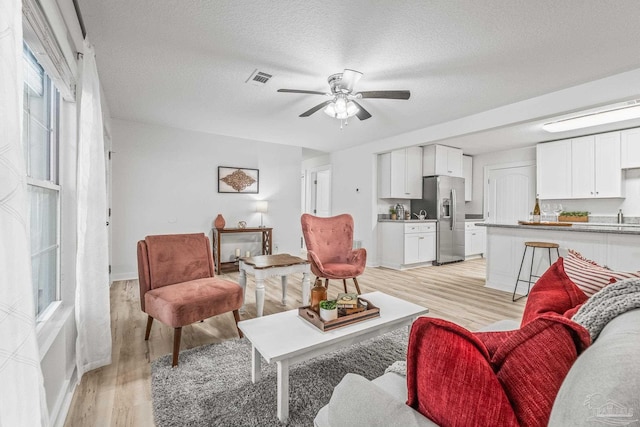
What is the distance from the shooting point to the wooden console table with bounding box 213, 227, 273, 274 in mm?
4750

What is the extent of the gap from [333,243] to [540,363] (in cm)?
320

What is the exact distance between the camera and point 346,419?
2.64ft

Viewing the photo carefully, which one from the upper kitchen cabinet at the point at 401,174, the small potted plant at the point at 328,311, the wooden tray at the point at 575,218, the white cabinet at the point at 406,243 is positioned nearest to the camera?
the small potted plant at the point at 328,311

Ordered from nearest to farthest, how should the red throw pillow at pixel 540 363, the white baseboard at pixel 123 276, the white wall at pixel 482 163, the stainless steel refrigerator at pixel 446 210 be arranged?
the red throw pillow at pixel 540 363 < the white baseboard at pixel 123 276 < the stainless steel refrigerator at pixel 446 210 < the white wall at pixel 482 163

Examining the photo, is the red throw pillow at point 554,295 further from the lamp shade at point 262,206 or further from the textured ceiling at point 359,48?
the lamp shade at point 262,206

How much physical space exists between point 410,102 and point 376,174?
2.27 metres

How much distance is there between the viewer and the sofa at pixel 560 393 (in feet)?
1.28

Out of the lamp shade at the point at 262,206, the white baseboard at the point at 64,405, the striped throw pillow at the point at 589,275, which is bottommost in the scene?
the white baseboard at the point at 64,405

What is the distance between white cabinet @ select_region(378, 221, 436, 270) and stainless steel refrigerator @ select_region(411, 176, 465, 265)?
158 mm

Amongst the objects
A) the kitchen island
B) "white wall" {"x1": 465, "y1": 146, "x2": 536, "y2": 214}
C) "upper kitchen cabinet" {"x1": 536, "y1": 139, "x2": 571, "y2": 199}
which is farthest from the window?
"white wall" {"x1": 465, "y1": 146, "x2": 536, "y2": 214}

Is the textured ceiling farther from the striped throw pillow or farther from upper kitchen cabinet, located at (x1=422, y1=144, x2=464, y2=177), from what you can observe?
upper kitchen cabinet, located at (x1=422, y1=144, x2=464, y2=177)

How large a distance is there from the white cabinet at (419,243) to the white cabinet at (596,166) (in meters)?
2.37

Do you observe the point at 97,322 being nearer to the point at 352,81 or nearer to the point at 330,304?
the point at 330,304

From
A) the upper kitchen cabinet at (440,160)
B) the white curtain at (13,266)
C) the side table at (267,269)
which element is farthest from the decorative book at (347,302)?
the upper kitchen cabinet at (440,160)
